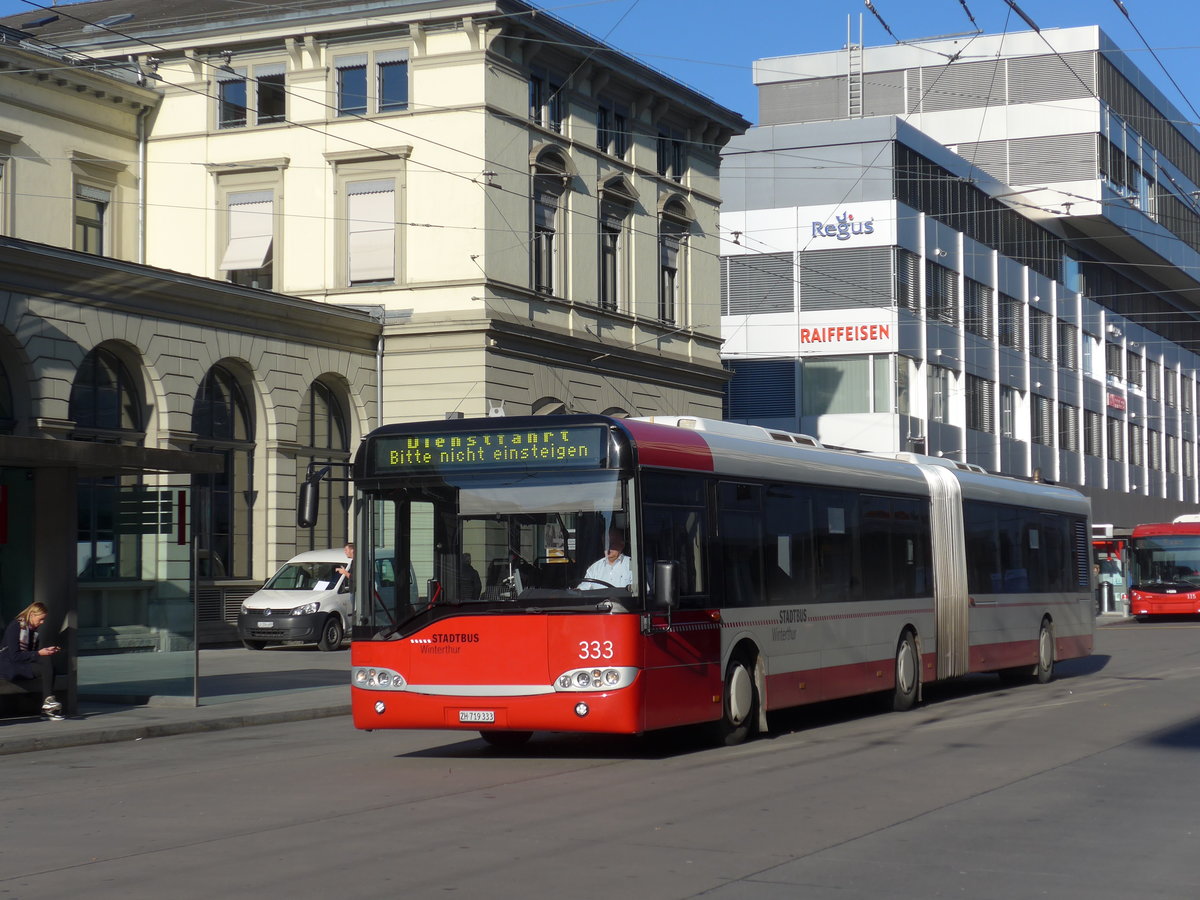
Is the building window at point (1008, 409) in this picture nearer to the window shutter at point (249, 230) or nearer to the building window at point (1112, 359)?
the building window at point (1112, 359)

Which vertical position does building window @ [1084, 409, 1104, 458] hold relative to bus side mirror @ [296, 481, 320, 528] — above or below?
above

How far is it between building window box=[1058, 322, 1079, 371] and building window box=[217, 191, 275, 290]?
41204mm

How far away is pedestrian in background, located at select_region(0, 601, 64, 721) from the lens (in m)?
16.8

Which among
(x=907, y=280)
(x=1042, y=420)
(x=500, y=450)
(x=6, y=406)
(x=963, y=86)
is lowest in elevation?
(x=500, y=450)

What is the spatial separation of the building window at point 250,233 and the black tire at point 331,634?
10124 millimetres

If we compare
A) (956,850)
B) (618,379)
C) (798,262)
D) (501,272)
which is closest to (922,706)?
(956,850)

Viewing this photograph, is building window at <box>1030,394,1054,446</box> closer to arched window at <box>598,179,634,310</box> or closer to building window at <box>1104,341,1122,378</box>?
building window at <box>1104,341,1122,378</box>

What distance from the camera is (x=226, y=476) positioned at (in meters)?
32.7

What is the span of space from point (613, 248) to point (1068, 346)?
35.7 m

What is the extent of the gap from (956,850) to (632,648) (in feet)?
13.2

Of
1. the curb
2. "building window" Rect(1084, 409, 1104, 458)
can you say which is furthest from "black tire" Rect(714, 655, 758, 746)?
"building window" Rect(1084, 409, 1104, 458)

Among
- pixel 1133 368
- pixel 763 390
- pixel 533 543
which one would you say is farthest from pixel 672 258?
pixel 1133 368

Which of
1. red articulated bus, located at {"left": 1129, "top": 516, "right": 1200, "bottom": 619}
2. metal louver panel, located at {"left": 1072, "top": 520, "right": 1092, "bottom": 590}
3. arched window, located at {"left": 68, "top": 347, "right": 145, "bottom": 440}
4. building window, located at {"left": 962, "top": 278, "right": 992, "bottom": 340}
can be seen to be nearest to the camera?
metal louver panel, located at {"left": 1072, "top": 520, "right": 1092, "bottom": 590}

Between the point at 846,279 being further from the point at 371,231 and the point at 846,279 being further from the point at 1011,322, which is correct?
the point at 371,231
